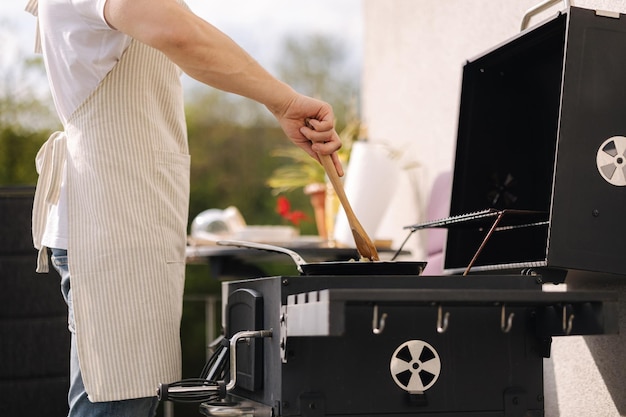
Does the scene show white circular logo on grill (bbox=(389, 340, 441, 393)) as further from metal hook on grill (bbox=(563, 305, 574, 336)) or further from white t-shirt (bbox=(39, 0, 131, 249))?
white t-shirt (bbox=(39, 0, 131, 249))

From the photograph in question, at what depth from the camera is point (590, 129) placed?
5.18ft

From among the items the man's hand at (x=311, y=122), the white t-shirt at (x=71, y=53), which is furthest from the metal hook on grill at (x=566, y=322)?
the white t-shirt at (x=71, y=53)

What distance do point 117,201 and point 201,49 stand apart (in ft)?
1.22

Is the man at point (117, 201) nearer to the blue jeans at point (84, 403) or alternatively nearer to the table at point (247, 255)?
the blue jeans at point (84, 403)

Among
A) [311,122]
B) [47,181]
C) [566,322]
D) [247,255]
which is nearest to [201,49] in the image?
[311,122]

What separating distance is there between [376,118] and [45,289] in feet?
7.15

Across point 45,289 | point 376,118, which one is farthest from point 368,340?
point 376,118

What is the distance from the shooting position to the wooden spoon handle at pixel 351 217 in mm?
1613

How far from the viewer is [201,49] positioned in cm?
146

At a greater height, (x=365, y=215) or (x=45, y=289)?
(x=365, y=215)

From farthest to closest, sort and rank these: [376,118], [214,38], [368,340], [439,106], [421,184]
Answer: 1. [376,118]
2. [421,184]
3. [439,106]
4. [214,38]
5. [368,340]

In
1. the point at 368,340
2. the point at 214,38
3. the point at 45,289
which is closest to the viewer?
the point at 368,340

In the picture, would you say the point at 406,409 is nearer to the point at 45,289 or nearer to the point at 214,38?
the point at 214,38

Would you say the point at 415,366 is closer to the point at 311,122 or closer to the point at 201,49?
the point at 311,122
